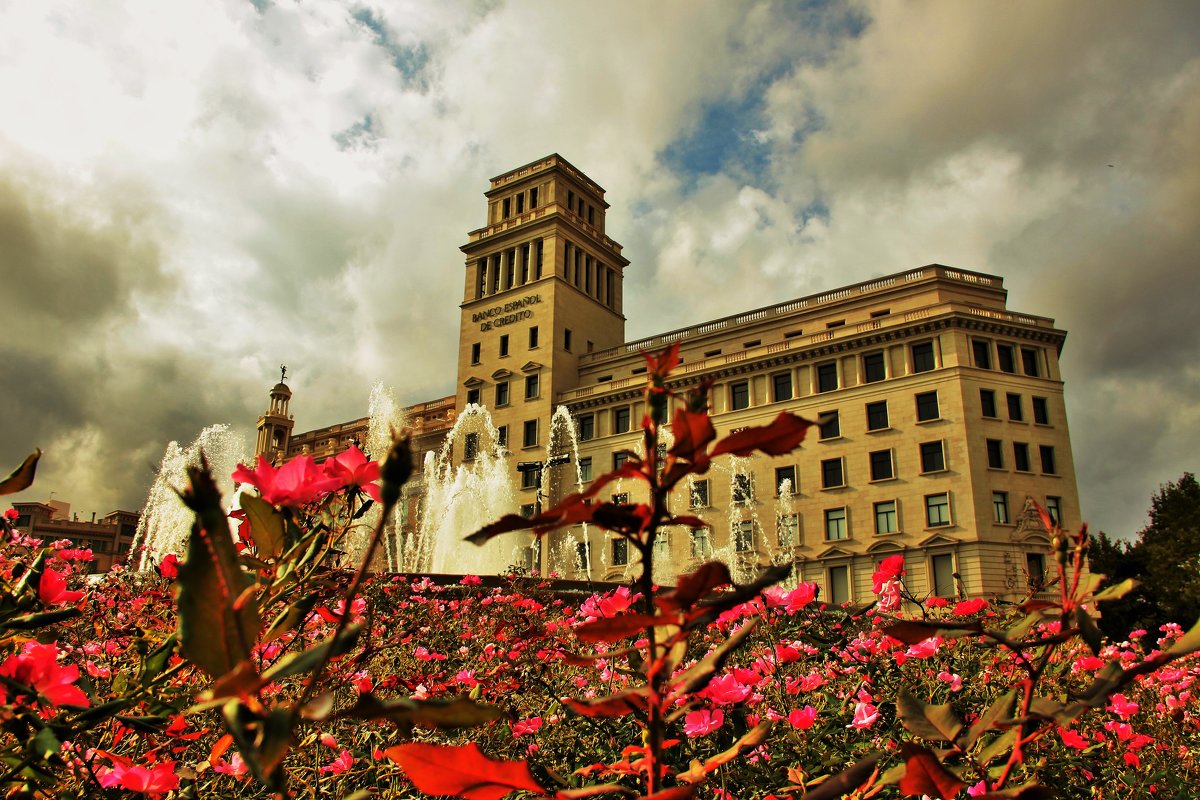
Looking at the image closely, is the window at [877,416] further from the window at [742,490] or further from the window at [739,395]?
the window at [742,490]

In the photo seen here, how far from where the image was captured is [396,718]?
0.70m

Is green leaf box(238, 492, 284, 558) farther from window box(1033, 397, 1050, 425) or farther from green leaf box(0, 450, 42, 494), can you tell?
window box(1033, 397, 1050, 425)

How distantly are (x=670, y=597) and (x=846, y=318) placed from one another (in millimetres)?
39218

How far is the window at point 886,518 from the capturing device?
105 feet

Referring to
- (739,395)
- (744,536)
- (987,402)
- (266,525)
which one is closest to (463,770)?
(266,525)

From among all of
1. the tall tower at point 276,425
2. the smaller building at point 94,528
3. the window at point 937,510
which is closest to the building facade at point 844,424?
the window at point 937,510

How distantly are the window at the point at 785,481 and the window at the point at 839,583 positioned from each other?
3717 mm

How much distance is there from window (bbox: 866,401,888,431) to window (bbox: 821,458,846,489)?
6.86 ft

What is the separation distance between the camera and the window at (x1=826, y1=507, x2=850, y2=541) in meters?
33.0

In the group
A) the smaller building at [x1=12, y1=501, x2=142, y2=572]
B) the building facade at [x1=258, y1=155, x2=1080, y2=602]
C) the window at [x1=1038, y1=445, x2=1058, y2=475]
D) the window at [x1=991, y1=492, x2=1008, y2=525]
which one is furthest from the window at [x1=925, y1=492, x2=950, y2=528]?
the smaller building at [x1=12, y1=501, x2=142, y2=572]

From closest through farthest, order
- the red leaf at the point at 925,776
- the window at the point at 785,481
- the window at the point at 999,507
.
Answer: the red leaf at the point at 925,776, the window at the point at 999,507, the window at the point at 785,481

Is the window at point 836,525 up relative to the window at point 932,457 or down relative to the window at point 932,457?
down

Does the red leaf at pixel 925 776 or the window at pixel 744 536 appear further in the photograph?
the window at pixel 744 536

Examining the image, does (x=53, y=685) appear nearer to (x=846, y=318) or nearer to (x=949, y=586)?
(x=949, y=586)
